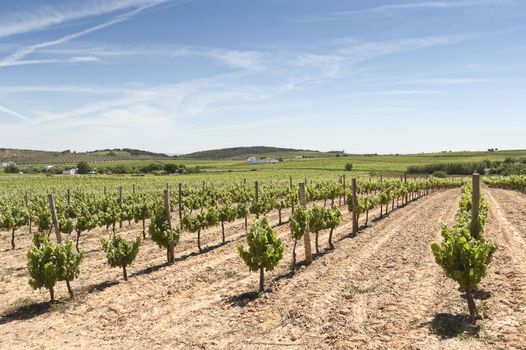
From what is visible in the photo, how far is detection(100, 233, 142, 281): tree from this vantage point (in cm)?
1753

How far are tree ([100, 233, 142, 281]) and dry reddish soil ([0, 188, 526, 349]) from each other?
95 centimetres

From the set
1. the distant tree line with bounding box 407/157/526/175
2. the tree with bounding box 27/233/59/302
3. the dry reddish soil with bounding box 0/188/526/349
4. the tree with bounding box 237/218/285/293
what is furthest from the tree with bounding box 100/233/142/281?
the distant tree line with bounding box 407/157/526/175

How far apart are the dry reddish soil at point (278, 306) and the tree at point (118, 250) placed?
95cm

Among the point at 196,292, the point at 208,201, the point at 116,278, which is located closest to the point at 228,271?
the point at 196,292

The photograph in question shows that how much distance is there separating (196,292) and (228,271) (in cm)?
293

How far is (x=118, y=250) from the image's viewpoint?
17.7 m

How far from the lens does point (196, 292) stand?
53.2ft

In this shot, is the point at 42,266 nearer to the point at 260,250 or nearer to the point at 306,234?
the point at 260,250

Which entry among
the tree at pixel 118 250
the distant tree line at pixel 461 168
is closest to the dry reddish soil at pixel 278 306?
the tree at pixel 118 250

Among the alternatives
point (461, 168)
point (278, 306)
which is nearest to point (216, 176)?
point (461, 168)

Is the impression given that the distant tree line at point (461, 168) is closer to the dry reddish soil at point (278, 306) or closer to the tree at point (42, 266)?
the dry reddish soil at point (278, 306)

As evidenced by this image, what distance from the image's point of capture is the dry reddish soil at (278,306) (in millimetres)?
11406

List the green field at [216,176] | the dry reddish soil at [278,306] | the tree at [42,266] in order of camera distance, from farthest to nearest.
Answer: the green field at [216,176], the tree at [42,266], the dry reddish soil at [278,306]

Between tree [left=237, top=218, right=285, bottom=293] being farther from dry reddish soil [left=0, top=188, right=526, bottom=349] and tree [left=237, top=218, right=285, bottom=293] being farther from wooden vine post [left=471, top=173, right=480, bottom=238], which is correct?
wooden vine post [left=471, top=173, right=480, bottom=238]
